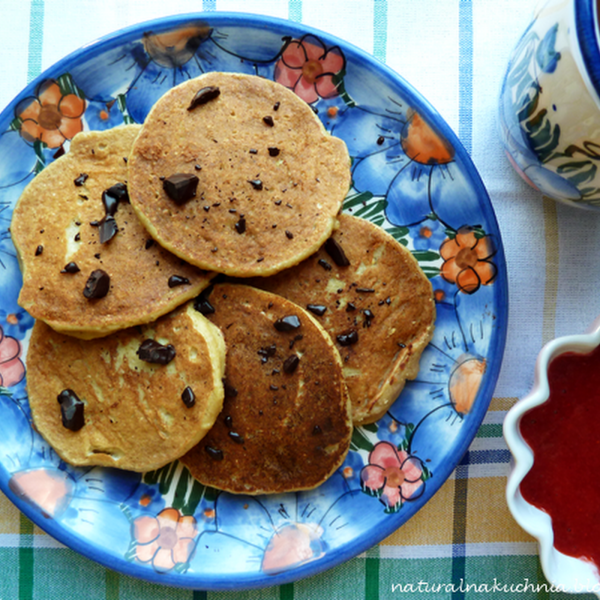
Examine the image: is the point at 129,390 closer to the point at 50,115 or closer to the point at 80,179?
the point at 80,179

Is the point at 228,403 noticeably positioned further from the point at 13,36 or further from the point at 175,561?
the point at 13,36

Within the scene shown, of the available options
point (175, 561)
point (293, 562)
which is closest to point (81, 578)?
point (175, 561)

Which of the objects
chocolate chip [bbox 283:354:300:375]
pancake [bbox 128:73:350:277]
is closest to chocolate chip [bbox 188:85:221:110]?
pancake [bbox 128:73:350:277]

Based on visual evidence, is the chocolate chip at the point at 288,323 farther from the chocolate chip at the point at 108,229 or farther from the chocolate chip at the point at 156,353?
the chocolate chip at the point at 108,229

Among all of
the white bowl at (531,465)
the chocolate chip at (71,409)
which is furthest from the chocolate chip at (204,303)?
the white bowl at (531,465)

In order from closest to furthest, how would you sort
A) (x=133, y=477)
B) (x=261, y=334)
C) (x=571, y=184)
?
(x=571, y=184)
(x=261, y=334)
(x=133, y=477)

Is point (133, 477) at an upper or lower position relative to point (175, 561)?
upper

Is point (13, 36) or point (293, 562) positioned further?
A: point (13, 36)
